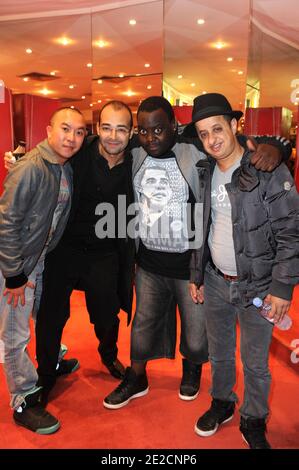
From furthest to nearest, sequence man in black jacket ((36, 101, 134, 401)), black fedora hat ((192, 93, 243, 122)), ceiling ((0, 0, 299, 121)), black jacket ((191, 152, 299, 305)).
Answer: ceiling ((0, 0, 299, 121)) → man in black jacket ((36, 101, 134, 401)) → black fedora hat ((192, 93, 243, 122)) → black jacket ((191, 152, 299, 305))

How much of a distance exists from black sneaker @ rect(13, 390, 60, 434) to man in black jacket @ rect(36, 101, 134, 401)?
17 cm

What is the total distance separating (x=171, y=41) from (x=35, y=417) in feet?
15.6

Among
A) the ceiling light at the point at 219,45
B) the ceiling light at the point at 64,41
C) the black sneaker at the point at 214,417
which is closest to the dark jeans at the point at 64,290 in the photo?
the black sneaker at the point at 214,417

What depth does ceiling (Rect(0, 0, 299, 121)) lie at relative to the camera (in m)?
4.91

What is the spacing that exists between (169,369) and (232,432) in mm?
834

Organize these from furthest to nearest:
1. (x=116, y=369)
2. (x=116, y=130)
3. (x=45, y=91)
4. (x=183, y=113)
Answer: (x=45, y=91), (x=183, y=113), (x=116, y=369), (x=116, y=130)

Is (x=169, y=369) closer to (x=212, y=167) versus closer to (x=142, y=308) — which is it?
(x=142, y=308)

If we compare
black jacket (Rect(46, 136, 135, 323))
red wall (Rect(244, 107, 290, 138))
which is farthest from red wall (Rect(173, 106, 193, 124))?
black jacket (Rect(46, 136, 135, 323))

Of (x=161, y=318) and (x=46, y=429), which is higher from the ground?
(x=161, y=318)

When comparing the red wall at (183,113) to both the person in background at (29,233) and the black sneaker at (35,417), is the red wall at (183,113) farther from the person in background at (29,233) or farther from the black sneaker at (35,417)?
the black sneaker at (35,417)

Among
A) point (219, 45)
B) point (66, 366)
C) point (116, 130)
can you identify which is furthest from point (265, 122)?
point (66, 366)

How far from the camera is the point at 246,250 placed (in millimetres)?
1840

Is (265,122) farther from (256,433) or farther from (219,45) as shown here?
(256,433)

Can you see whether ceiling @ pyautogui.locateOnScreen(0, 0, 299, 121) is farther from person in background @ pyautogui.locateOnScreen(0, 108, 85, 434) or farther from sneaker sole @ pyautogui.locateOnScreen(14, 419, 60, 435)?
sneaker sole @ pyautogui.locateOnScreen(14, 419, 60, 435)
